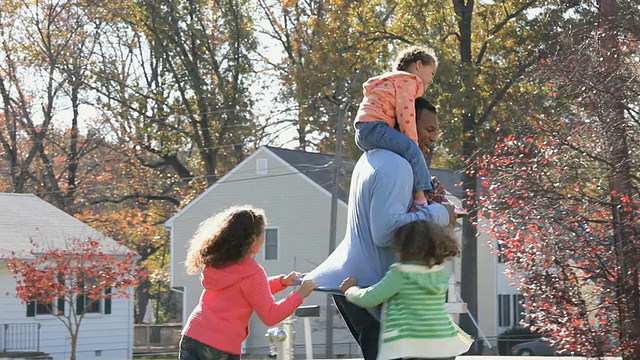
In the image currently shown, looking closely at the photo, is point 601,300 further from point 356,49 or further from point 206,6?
point 206,6

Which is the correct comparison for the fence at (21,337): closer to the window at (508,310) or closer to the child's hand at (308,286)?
the window at (508,310)

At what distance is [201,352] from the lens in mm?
5488

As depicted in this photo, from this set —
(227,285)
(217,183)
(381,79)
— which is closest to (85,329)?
(217,183)

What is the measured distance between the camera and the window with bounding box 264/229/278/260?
39562mm

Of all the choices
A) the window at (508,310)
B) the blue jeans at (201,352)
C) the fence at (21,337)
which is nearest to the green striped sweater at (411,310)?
the blue jeans at (201,352)

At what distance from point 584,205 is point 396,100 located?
6.75 m

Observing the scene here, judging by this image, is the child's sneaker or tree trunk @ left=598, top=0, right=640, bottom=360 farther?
tree trunk @ left=598, top=0, right=640, bottom=360

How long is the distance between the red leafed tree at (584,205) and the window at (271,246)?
1081 inches

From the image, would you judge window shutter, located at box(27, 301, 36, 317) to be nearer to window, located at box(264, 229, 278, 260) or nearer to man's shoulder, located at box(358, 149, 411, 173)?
Answer: window, located at box(264, 229, 278, 260)

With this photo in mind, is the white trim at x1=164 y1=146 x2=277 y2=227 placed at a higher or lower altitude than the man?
higher

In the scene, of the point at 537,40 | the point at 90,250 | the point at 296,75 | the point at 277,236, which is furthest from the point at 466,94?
the point at 277,236

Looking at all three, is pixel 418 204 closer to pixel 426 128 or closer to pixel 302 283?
pixel 426 128

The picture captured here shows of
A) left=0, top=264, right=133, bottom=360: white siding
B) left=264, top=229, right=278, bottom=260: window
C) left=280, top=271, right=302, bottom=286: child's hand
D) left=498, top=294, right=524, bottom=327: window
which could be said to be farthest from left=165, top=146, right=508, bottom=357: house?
left=280, top=271, right=302, bottom=286: child's hand

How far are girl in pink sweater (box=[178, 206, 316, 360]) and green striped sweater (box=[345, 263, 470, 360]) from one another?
0.76 m
